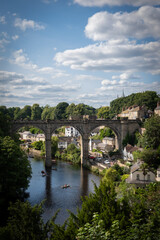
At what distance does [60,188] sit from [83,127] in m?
19.1

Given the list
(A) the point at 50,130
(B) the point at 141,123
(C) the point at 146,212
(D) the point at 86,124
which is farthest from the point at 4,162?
(B) the point at 141,123

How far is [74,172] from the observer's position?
45625mm

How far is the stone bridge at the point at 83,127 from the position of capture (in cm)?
4994

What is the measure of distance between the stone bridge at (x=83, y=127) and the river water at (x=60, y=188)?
4379mm

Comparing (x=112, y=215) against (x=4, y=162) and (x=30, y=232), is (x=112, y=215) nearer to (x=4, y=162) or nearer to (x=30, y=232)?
(x=30, y=232)

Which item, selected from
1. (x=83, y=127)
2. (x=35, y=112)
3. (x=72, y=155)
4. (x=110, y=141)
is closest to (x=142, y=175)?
(x=83, y=127)

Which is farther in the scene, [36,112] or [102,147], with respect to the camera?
[36,112]

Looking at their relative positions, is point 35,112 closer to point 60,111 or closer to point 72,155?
point 60,111

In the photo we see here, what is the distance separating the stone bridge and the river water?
14.4 feet

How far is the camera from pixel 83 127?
52531 millimetres

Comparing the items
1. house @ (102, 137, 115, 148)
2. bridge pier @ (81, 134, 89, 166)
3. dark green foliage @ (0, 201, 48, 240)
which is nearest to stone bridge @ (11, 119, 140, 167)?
bridge pier @ (81, 134, 89, 166)

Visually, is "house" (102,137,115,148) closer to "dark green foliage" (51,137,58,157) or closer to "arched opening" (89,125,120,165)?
"arched opening" (89,125,120,165)

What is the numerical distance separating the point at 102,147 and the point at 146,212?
4557cm

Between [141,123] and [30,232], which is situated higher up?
[141,123]
